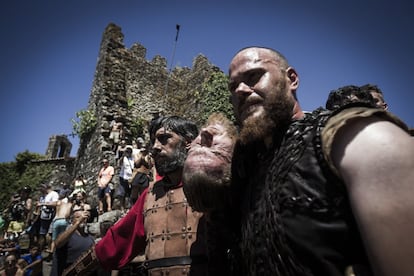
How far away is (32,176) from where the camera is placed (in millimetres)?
21672

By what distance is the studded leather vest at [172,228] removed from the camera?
6.84 ft

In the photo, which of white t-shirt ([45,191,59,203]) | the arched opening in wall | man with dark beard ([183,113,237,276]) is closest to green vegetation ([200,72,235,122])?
white t-shirt ([45,191,59,203])

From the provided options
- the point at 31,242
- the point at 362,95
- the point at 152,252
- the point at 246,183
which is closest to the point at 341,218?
the point at 246,183

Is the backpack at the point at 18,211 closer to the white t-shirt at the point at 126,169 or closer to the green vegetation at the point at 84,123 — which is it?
the green vegetation at the point at 84,123

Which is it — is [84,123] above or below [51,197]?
above

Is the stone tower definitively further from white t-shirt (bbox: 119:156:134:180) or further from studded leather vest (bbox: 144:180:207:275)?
studded leather vest (bbox: 144:180:207:275)

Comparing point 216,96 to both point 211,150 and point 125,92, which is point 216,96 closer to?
point 125,92

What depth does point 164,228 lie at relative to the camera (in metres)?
2.29

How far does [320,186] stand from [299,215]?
0.43 ft

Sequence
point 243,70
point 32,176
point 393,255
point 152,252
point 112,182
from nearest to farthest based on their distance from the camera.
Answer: point 393,255
point 243,70
point 152,252
point 112,182
point 32,176

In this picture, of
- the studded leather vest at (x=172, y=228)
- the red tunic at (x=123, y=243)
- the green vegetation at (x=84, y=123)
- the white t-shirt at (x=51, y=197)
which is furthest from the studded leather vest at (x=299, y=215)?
the green vegetation at (x=84, y=123)

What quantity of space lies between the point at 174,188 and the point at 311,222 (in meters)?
1.70

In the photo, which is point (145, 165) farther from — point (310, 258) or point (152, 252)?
point (310, 258)

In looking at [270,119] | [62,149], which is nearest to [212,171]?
[270,119]
